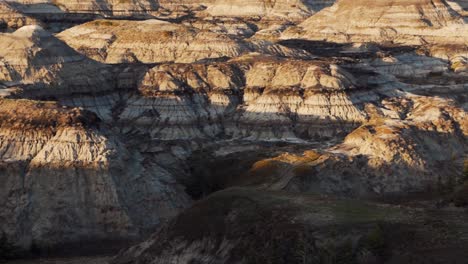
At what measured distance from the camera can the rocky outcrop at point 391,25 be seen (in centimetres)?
14562

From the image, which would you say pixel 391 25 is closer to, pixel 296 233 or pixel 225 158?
pixel 225 158

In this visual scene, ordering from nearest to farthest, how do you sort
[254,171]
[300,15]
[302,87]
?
1. [254,171]
2. [302,87]
3. [300,15]

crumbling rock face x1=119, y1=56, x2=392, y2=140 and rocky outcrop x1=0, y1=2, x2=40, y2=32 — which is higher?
rocky outcrop x1=0, y1=2, x2=40, y2=32

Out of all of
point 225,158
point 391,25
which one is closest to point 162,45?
point 391,25

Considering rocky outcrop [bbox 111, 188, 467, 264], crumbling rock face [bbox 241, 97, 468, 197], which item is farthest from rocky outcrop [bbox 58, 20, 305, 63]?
rocky outcrop [bbox 111, 188, 467, 264]

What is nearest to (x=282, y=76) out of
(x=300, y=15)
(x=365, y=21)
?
(x=365, y=21)

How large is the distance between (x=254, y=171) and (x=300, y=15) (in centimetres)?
13484

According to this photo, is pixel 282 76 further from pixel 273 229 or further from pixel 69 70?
pixel 273 229

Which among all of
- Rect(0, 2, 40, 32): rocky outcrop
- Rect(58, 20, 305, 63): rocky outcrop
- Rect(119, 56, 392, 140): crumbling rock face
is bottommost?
Rect(119, 56, 392, 140): crumbling rock face

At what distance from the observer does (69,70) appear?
8475 cm

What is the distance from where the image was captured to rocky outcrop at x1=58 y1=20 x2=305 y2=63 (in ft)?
383

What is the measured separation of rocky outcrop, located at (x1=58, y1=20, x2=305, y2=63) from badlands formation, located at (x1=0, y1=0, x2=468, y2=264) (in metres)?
0.32

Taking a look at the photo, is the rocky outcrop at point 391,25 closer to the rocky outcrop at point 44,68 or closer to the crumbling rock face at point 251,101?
the crumbling rock face at point 251,101

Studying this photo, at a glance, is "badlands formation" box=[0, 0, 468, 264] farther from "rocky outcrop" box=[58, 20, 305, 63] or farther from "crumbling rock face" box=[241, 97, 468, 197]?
"rocky outcrop" box=[58, 20, 305, 63]
